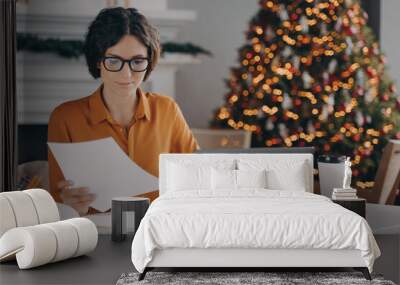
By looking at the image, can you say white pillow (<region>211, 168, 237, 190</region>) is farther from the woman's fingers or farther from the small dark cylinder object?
the woman's fingers

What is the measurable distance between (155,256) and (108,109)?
301cm

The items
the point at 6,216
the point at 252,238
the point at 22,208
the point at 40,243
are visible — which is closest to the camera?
the point at 252,238

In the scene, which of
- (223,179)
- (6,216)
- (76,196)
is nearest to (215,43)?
(223,179)

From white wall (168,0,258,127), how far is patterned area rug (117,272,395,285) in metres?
2.82

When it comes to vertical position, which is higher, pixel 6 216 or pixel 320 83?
pixel 320 83

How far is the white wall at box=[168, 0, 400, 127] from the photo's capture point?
7.91 m

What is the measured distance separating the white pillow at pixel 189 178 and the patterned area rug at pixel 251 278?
1.54 m

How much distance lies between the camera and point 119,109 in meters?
7.96

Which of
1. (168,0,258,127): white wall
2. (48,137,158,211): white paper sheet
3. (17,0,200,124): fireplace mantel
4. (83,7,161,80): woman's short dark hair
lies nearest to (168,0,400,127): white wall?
(168,0,258,127): white wall

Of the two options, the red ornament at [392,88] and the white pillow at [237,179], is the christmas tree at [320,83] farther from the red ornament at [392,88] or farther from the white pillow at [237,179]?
the white pillow at [237,179]

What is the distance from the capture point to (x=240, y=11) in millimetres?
7914

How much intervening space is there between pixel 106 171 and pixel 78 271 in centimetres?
238

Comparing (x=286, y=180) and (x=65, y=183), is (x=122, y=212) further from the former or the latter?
(x=286, y=180)

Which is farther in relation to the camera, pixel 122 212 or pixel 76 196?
pixel 76 196
